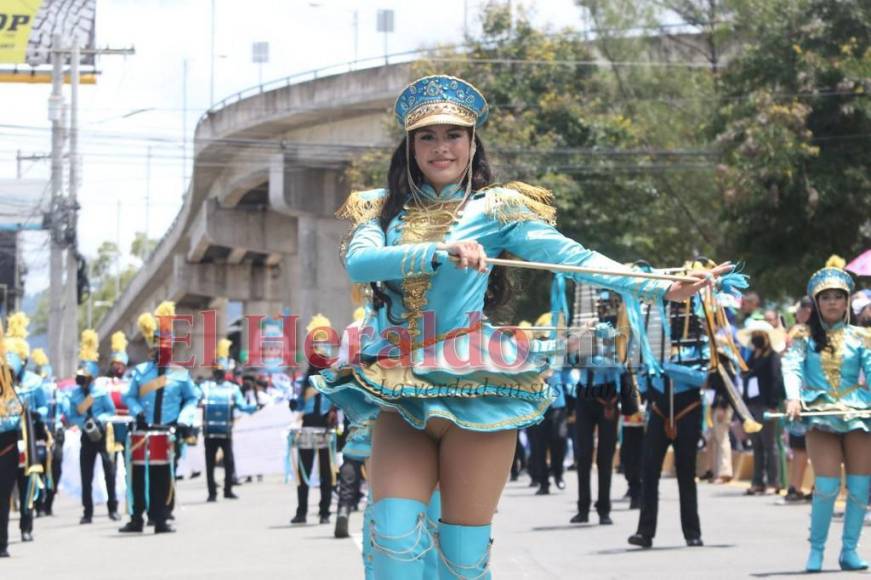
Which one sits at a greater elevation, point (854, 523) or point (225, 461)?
point (854, 523)

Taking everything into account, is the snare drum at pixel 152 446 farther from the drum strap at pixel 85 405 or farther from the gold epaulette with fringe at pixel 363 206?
the gold epaulette with fringe at pixel 363 206

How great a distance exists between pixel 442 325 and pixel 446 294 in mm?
117

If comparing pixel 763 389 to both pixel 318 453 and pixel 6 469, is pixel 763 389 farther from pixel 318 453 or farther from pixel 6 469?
pixel 6 469

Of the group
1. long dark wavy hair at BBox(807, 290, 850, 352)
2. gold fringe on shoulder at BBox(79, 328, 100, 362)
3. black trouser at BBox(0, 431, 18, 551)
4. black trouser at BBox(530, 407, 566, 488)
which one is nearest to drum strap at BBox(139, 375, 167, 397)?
black trouser at BBox(0, 431, 18, 551)

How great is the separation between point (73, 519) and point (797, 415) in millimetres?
11628

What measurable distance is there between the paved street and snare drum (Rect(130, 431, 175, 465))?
72 centimetres

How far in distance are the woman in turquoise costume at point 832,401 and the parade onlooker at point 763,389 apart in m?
7.01

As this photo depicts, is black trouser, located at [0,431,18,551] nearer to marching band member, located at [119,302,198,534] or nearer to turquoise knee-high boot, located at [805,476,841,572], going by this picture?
marching band member, located at [119,302,198,534]

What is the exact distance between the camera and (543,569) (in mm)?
10906

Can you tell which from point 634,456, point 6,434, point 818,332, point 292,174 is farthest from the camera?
point 292,174

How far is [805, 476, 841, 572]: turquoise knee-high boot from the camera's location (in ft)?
34.7

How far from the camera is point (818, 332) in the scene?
1091 cm

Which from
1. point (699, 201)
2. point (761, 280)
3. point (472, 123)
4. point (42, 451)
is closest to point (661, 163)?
point (699, 201)

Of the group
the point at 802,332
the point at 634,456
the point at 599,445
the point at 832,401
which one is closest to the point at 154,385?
the point at 599,445
